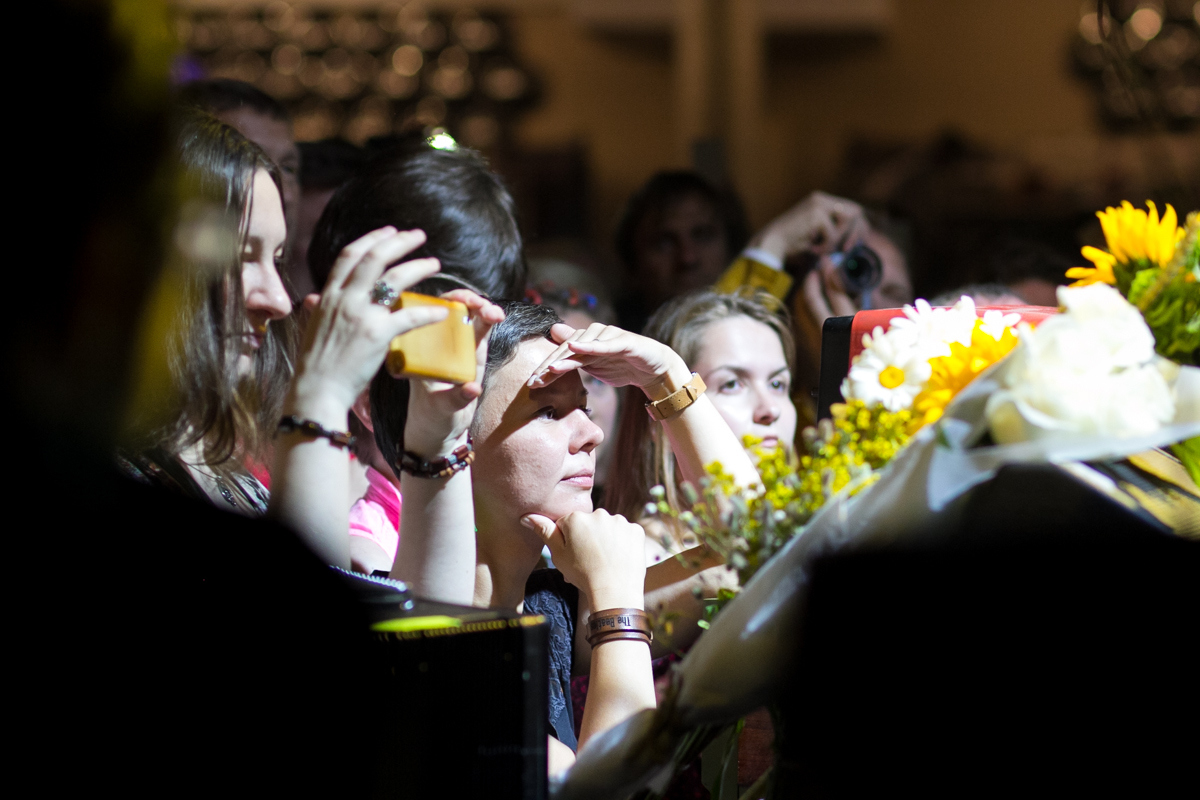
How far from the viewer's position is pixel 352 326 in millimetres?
978

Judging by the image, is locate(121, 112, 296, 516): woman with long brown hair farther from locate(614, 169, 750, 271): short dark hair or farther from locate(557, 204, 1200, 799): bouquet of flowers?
locate(614, 169, 750, 271): short dark hair

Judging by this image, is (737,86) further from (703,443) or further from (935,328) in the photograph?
(935,328)

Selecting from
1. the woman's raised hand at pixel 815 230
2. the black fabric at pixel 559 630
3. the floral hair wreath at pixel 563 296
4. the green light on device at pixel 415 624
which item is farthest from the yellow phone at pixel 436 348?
the woman's raised hand at pixel 815 230

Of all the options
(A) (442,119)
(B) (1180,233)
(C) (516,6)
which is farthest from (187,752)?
(C) (516,6)

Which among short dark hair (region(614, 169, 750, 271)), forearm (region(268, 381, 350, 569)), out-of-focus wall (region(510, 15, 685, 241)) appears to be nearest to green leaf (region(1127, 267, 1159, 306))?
forearm (region(268, 381, 350, 569))

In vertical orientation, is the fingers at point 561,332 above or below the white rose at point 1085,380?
above

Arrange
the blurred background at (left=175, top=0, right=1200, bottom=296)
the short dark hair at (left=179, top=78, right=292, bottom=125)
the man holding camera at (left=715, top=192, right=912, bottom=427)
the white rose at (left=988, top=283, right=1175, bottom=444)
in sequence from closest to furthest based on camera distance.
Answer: the white rose at (left=988, top=283, right=1175, bottom=444), the short dark hair at (left=179, top=78, right=292, bottom=125), the man holding camera at (left=715, top=192, right=912, bottom=427), the blurred background at (left=175, top=0, right=1200, bottom=296)

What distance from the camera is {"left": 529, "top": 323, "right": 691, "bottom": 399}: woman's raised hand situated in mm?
1297

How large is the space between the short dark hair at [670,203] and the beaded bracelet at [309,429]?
72.6 inches

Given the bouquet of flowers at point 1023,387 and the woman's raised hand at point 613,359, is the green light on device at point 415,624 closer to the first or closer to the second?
the bouquet of flowers at point 1023,387

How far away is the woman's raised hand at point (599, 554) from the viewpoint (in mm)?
1190

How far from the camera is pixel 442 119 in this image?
556 centimetres

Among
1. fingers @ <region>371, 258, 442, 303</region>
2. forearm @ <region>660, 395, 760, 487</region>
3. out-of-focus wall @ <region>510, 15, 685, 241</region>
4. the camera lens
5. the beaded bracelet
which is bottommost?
forearm @ <region>660, 395, 760, 487</region>

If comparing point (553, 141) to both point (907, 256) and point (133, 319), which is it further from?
point (133, 319)
